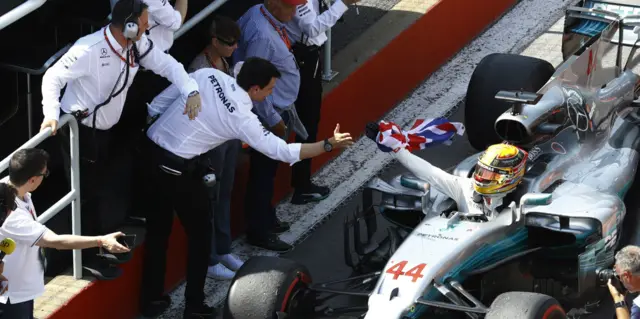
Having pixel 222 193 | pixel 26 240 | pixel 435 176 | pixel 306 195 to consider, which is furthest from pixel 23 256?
→ pixel 306 195

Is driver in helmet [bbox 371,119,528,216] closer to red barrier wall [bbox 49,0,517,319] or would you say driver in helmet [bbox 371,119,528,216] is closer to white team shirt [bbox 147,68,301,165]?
white team shirt [bbox 147,68,301,165]

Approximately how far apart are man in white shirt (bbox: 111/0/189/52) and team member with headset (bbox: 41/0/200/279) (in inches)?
13.7

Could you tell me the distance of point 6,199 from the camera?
23.0 feet

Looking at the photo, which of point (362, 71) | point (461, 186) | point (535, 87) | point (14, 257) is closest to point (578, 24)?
point (535, 87)

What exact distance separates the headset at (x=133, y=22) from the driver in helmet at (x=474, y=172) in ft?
5.77

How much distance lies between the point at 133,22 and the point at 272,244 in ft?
8.49

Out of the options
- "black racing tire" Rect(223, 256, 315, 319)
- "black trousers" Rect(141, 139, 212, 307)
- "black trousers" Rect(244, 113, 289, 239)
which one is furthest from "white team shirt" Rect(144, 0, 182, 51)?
"black racing tire" Rect(223, 256, 315, 319)

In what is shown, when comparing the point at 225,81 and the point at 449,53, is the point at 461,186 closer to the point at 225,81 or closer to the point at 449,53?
the point at 225,81

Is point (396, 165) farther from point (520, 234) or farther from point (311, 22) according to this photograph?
point (520, 234)

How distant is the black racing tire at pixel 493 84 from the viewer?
1082 centimetres

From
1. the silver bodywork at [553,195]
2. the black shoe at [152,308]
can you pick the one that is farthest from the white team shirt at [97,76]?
the silver bodywork at [553,195]

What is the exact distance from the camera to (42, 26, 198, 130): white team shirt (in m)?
8.05

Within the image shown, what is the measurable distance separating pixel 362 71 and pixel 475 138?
4.25 feet

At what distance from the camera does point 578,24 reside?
1123cm
